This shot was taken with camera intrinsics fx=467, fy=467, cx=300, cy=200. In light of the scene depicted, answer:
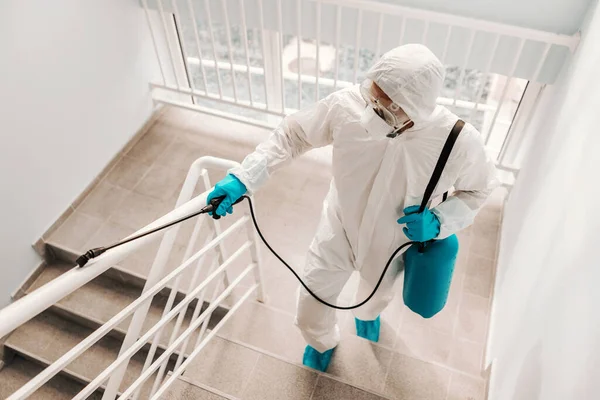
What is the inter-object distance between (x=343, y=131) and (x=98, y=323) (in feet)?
6.08

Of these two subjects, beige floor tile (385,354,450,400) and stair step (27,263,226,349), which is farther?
stair step (27,263,226,349)

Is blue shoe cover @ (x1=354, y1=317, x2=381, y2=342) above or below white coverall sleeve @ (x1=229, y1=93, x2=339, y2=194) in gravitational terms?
below

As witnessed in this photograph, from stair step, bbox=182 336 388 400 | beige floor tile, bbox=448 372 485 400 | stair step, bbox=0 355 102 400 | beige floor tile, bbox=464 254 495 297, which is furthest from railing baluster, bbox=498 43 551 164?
stair step, bbox=0 355 102 400

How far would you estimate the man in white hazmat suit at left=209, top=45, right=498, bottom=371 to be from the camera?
127 cm

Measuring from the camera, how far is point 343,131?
149cm

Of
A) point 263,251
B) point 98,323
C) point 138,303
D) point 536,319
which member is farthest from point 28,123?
point 536,319

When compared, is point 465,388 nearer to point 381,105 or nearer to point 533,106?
point 381,105

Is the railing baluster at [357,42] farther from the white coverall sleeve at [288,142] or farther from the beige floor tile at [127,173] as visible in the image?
the beige floor tile at [127,173]

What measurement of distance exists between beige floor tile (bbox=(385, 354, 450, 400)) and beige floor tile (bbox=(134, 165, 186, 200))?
1.71 metres

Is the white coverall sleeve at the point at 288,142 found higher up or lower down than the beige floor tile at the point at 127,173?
higher up

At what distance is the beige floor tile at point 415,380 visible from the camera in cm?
200

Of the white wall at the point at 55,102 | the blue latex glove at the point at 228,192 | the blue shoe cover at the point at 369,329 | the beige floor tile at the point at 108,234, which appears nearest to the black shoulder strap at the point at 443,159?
the blue latex glove at the point at 228,192

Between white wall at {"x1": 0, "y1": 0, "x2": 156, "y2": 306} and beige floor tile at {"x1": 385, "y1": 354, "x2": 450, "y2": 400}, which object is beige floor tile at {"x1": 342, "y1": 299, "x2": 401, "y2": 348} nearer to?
beige floor tile at {"x1": 385, "y1": 354, "x2": 450, "y2": 400}

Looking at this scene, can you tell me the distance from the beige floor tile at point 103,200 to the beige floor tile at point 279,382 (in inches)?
59.6
